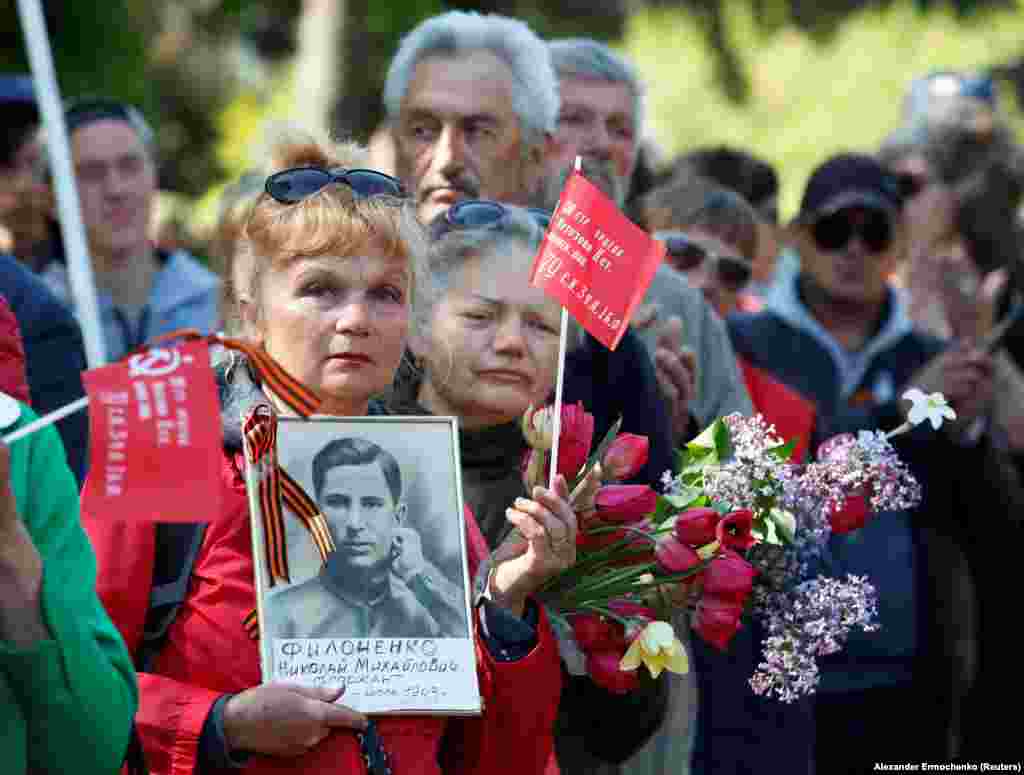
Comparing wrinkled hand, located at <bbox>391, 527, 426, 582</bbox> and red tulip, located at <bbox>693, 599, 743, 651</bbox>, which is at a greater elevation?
wrinkled hand, located at <bbox>391, 527, 426, 582</bbox>

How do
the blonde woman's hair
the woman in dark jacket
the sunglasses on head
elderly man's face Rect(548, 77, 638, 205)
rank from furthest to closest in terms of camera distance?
the sunglasses on head → elderly man's face Rect(548, 77, 638, 205) → the woman in dark jacket → the blonde woman's hair

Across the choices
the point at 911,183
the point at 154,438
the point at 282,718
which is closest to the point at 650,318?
the point at 282,718

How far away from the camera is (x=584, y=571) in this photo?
11.7 ft

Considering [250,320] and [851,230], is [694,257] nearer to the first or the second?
[851,230]

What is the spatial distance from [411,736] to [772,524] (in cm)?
72

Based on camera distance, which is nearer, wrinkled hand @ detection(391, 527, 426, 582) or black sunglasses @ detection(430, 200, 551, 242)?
wrinkled hand @ detection(391, 527, 426, 582)

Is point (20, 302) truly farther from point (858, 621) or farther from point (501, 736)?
point (858, 621)

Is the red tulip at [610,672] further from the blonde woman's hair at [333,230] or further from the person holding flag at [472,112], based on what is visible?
the person holding flag at [472,112]

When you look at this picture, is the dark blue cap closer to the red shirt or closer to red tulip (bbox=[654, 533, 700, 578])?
the red shirt

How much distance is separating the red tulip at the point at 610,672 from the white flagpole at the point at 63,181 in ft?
7.56

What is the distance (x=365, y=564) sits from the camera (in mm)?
3260

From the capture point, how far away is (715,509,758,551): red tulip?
346cm

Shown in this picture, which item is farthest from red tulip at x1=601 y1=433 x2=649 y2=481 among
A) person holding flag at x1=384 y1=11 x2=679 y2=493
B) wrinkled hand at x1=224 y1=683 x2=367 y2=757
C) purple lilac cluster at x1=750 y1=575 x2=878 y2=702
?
person holding flag at x1=384 y1=11 x2=679 y2=493

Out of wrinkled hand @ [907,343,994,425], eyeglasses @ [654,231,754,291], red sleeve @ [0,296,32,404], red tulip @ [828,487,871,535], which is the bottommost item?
red tulip @ [828,487,871,535]
